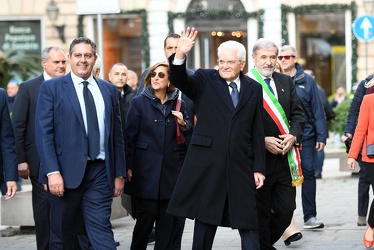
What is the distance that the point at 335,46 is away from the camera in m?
28.7

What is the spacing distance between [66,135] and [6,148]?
0.88 meters

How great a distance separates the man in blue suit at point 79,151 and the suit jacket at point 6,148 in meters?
0.57

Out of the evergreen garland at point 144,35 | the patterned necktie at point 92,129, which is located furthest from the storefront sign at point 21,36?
the patterned necktie at point 92,129

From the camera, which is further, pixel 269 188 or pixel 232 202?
pixel 269 188

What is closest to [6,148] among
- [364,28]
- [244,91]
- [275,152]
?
[244,91]

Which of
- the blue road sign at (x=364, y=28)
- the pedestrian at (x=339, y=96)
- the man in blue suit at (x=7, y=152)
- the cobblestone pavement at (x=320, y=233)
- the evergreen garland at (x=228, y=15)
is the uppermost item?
the evergreen garland at (x=228, y=15)

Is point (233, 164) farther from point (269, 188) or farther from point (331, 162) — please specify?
point (331, 162)

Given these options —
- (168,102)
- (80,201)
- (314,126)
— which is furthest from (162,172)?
(314,126)

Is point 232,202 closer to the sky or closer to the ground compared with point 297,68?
closer to the ground

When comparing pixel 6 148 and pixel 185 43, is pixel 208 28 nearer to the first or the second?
pixel 6 148

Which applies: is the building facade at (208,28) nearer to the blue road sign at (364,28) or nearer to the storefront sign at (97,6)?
the blue road sign at (364,28)

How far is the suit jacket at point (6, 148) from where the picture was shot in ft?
28.6

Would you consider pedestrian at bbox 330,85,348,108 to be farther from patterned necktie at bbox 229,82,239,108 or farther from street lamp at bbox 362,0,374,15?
patterned necktie at bbox 229,82,239,108

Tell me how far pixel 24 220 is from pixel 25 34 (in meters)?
17.7
